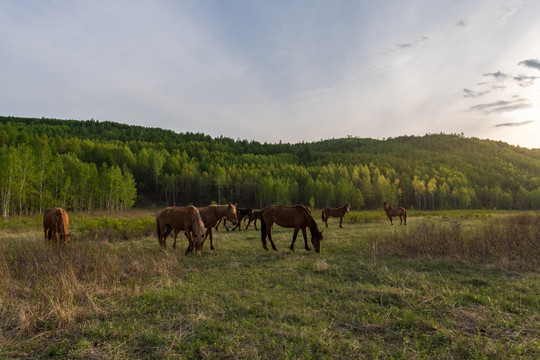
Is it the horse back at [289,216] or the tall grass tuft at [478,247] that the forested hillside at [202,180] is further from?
the tall grass tuft at [478,247]

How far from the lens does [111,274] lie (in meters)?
6.96

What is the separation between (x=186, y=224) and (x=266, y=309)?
22.9 feet

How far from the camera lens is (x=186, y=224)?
11.2 metres

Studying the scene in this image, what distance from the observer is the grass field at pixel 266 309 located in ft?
12.8

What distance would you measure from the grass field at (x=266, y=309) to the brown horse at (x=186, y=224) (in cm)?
146

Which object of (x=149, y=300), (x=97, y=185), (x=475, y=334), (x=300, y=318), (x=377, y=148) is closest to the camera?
(x=475, y=334)

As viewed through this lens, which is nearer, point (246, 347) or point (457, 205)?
point (246, 347)

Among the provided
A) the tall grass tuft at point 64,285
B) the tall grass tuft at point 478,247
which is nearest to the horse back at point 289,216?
the tall grass tuft at point 478,247

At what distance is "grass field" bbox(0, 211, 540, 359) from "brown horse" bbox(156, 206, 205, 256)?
4.78ft

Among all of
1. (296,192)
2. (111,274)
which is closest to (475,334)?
(111,274)

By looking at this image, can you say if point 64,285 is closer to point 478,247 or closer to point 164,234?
point 164,234

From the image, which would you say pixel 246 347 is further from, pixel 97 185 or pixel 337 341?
pixel 97 185

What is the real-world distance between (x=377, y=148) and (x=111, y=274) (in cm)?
20249

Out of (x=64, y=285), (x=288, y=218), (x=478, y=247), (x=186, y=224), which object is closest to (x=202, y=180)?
(x=186, y=224)
